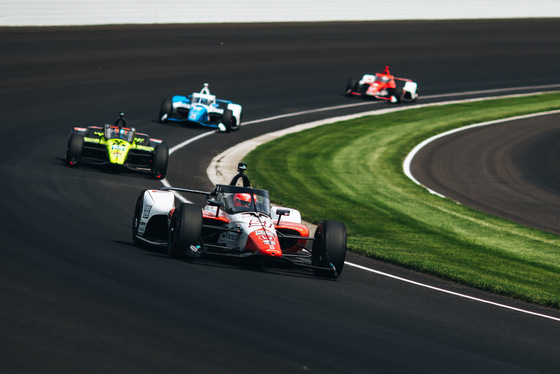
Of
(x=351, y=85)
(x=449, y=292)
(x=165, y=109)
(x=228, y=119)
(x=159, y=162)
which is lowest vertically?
(x=449, y=292)

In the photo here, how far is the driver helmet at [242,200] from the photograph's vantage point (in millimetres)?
15242

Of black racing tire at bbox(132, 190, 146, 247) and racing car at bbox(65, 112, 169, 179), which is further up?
racing car at bbox(65, 112, 169, 179)

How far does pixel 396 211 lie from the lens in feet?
74.5

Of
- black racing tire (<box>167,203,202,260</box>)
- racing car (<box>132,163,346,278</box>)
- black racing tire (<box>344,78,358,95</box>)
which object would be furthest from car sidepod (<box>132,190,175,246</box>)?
black racing tire (<box>344,78,358,95</box>)

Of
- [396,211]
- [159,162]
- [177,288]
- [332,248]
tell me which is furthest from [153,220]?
[159,162]

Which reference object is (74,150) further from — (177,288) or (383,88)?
(383,88)

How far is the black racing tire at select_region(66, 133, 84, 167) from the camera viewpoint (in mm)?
24656

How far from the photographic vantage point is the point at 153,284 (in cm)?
1222

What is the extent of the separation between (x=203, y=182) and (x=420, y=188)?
21.7 feet

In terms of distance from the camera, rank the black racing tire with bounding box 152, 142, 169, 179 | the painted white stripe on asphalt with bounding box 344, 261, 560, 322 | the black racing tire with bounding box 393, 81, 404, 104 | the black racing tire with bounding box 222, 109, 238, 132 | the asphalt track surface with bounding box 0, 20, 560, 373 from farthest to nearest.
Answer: the black racing tire with bounding box 393, 81, 404, 104
the black racing tire with bounding box 222, 109, 238, 132
the black racing tire with bounding box 152, 142, 169, 179
the painted white stripe on asphalt with bounding box 344, 261, 560, 322
the asphalt track surface with bounding box 0, 20, 560, 373

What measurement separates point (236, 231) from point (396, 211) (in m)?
9.25

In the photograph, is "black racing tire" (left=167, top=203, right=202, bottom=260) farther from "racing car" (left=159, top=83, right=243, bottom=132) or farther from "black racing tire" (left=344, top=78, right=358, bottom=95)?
"black racing tire" (left=344, top=78, right=358, bottom=95)

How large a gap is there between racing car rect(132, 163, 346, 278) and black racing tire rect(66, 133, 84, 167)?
8.87 m

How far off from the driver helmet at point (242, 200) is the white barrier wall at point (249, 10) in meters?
35.5
